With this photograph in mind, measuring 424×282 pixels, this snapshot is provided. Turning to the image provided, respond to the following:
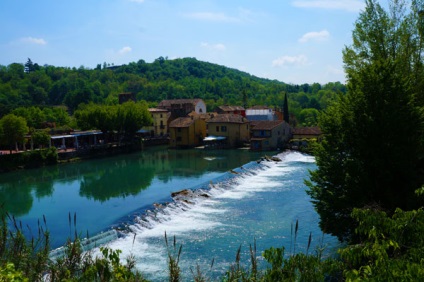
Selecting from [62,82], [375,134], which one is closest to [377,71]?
[375,134]

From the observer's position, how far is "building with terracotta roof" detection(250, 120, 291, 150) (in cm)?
4719

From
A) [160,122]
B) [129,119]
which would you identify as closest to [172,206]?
[129,119]

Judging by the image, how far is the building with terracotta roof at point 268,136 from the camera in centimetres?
4719

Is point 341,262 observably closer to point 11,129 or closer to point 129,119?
point 11,129

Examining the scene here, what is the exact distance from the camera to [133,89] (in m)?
125

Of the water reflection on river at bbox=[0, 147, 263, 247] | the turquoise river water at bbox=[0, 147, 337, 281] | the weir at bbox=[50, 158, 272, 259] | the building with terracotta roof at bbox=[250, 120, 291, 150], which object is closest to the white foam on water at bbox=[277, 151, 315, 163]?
the turquoise river water at bbox=[0, 147, 337, 281]

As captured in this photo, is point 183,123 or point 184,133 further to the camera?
point 183,123

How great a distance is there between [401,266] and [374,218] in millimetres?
1233

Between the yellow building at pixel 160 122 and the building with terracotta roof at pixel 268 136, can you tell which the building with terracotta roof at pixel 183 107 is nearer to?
the yellow building at pixel 160 122

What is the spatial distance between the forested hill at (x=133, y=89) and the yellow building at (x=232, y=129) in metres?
33.3

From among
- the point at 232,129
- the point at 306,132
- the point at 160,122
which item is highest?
the point at 160,122

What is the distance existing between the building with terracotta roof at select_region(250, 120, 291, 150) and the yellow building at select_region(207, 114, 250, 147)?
6.69 feet

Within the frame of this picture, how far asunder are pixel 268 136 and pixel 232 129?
18.3 ft

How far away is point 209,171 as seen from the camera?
34.7m
